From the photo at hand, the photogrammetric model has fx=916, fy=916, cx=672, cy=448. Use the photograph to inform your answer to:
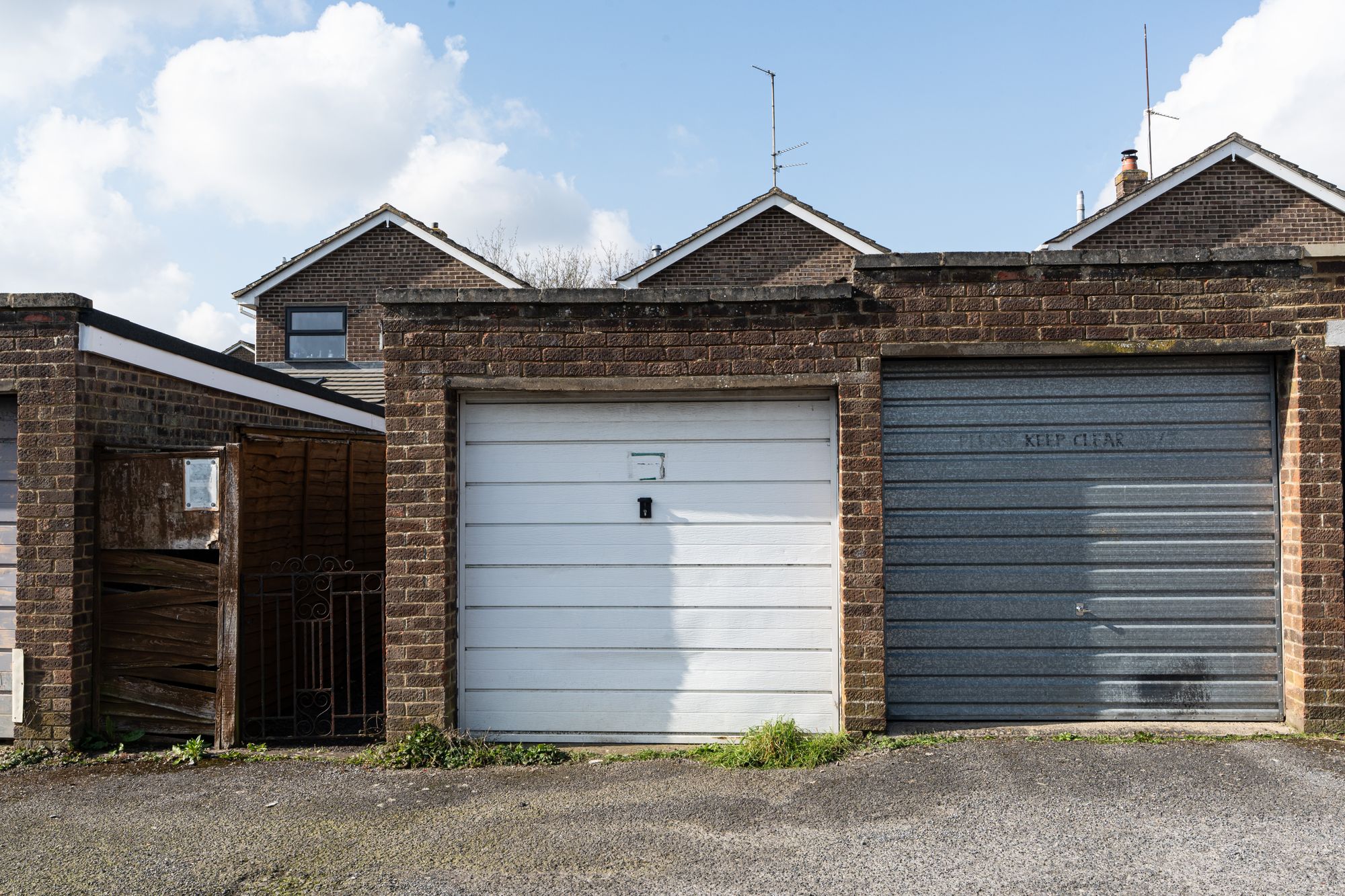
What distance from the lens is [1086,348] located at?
6086 millimetres

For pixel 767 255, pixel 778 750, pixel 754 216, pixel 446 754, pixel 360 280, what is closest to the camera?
pixel 778 750

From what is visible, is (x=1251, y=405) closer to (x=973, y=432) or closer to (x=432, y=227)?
(x=973, y=432)

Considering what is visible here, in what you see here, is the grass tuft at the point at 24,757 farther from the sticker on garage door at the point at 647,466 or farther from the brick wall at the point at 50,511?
the sticker on garage door at the point at 647,466

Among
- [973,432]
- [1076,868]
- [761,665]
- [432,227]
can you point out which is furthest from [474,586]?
[432,227]

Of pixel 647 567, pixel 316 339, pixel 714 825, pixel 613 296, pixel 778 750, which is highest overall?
pixel 316 339

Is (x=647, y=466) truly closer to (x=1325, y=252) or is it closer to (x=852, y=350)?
(x=852, y=350)

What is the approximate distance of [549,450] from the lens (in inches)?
250

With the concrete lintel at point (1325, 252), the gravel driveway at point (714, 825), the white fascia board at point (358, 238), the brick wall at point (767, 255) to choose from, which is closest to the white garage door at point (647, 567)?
the gravel driveway at point (714, 825)

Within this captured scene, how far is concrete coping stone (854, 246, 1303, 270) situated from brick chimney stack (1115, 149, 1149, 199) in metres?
11.3

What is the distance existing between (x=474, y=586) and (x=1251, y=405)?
17.9 ft

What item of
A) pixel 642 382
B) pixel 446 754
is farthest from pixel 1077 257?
pixel 446 754

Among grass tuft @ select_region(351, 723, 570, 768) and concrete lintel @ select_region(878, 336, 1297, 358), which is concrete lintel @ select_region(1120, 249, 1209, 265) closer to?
concrete lintel @ select_region(878, 336, 1297, 358)

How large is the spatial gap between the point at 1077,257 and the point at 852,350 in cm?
161

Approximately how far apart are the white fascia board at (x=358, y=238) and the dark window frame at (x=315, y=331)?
2.18 ft
